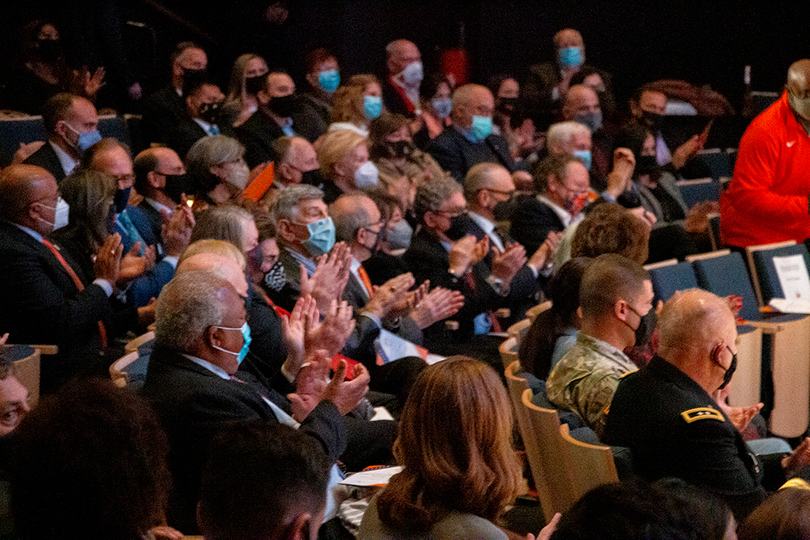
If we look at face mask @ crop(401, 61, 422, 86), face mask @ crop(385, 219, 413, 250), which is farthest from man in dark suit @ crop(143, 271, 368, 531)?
face mask @ crop(401, 61, 422, 86)

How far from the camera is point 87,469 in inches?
60.0

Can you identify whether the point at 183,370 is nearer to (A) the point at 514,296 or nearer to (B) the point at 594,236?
(B) the point at 594,236

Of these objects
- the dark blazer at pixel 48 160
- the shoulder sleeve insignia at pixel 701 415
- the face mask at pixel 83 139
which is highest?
the face mask at pixel 83 139

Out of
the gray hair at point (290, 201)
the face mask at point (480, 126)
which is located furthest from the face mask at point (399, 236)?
the face mask at point (480, 126)

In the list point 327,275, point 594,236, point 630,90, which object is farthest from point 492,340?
point 630,90

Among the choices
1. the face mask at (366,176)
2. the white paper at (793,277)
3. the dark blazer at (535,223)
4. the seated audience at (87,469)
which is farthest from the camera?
the dark blazer at (535,223)

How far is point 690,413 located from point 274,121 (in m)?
4.28

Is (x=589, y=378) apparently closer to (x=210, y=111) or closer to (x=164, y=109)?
(x=210, y=111)

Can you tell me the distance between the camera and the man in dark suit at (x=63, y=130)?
4.76 m

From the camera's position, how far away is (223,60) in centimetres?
779

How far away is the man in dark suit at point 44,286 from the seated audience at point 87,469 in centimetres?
191

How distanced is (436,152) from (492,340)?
1980 millimetres

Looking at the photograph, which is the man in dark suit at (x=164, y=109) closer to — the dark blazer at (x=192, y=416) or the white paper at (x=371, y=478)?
the dark blazer at (x=192, y=416)

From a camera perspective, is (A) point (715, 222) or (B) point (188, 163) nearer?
(B) point (188, 163)
